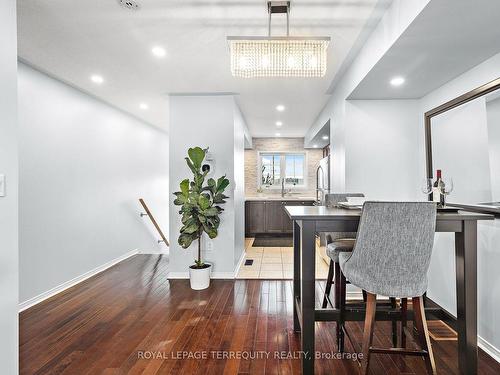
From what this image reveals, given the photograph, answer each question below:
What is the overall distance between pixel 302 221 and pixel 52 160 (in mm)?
3079

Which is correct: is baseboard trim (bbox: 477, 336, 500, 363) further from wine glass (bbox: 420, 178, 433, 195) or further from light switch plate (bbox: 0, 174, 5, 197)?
light switch plate (bbox: 0, 174, 5, 197)

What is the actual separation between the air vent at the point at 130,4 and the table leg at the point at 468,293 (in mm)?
2588

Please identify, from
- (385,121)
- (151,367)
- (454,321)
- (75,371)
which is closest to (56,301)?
(75,371)

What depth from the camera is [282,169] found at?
7.51m

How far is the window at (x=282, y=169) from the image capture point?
7.49m

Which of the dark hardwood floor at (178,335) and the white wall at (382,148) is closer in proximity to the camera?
the dark hardwood floor at (178,335)

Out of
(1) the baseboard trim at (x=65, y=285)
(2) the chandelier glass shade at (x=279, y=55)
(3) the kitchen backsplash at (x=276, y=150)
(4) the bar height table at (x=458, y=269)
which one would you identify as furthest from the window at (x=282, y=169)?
(4) the bar height table at (x=458, y=269)

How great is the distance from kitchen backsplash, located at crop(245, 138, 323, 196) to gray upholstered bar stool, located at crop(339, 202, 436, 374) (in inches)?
228

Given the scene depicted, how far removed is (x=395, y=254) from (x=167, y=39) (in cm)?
241

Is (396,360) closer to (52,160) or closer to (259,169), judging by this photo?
(52,160)

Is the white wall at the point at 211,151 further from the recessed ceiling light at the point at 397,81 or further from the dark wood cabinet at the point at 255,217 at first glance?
the dark wood cabinet at the point at 255,217

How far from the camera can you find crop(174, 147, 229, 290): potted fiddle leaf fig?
11.1 ft

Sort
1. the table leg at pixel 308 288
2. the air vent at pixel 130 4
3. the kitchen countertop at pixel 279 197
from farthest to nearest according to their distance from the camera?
the kitchen countertop at pixel 279 197
the air vent at pixel 130 4
the table leg at pixel 308 288

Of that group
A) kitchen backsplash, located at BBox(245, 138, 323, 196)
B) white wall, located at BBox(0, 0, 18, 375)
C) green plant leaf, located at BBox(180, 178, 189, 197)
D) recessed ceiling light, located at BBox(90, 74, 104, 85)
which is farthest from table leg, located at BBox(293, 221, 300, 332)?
kitchen backsplash, located at BBox(245, 138, 323, 196)
